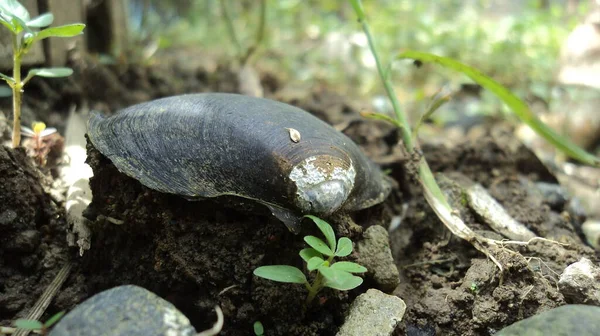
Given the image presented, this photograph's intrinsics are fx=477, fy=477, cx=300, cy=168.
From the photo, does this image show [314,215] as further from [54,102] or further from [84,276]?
[54,102]

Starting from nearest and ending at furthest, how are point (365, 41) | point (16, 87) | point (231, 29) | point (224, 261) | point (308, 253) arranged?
point (308, 253) < point (224, 261) < point (16, 87) < point (231, 29) < point (365, 41)

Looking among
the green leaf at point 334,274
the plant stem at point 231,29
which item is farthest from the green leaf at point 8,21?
the plant stem at point 231,29

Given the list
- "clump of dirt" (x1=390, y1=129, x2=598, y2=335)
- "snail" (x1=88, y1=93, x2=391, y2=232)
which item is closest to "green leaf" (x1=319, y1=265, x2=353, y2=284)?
"snail" (x1=88, y1=93, x2=391, y2=232)

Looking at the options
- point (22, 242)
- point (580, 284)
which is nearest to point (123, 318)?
point (22, 242)

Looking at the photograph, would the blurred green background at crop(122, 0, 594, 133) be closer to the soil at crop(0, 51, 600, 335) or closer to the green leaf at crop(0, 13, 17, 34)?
the soil at crop(0, 51, 600, 335)

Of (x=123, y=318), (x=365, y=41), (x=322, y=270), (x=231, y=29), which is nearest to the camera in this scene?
(x=123, y=318)

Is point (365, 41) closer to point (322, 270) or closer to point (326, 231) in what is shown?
point (326, 231)

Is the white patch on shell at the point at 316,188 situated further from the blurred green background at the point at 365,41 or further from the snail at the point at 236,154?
the blurred green background at the point at 365,41

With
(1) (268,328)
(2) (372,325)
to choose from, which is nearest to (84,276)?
(1) (268,328)
